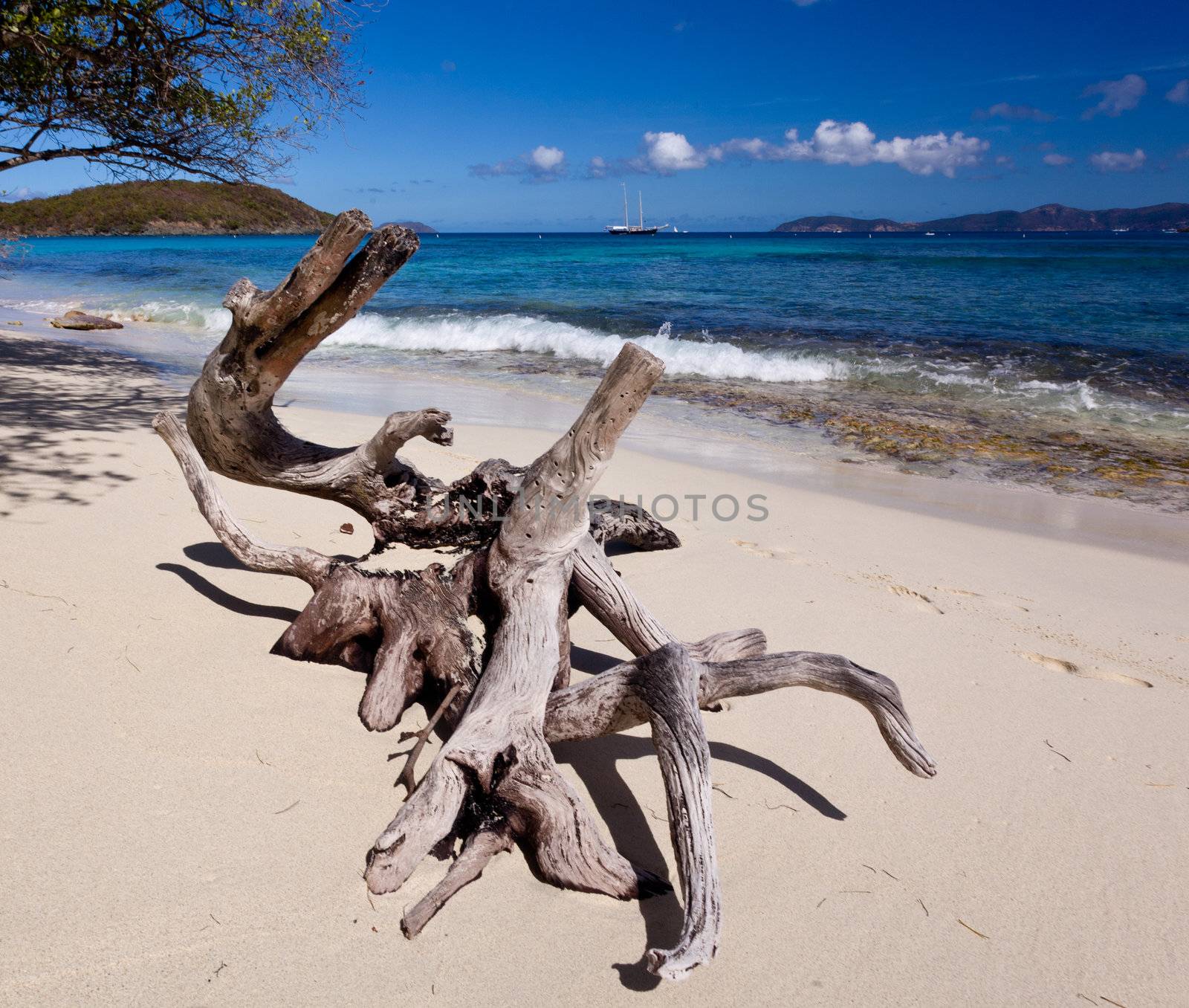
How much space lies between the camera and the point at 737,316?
17812 millimetres

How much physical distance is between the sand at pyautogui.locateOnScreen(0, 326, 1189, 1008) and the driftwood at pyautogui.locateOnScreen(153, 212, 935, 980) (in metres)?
0.13

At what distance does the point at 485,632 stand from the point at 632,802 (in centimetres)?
95

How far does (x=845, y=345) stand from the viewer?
13.9 metres

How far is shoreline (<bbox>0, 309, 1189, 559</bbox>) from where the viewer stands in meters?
5.60

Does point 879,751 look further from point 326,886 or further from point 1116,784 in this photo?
point 326,886

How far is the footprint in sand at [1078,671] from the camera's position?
11.0 feet

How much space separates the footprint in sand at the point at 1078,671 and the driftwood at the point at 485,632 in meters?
1.52

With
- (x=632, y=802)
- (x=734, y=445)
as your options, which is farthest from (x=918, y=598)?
(x=734, y=445)

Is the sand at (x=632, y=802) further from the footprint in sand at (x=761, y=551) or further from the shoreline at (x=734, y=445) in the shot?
the shoreline at (x=734, y=445)

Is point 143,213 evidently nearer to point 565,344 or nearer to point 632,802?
point 565,344

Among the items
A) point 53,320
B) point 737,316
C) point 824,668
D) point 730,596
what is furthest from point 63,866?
point 737,316

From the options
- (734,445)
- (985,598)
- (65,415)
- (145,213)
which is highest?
(145,213)

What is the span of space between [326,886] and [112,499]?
348 centimetres

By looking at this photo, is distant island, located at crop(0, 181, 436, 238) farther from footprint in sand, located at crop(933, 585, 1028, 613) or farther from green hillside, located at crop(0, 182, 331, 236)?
footprint in sand, located at crop(933, 585, 1028, 613)
